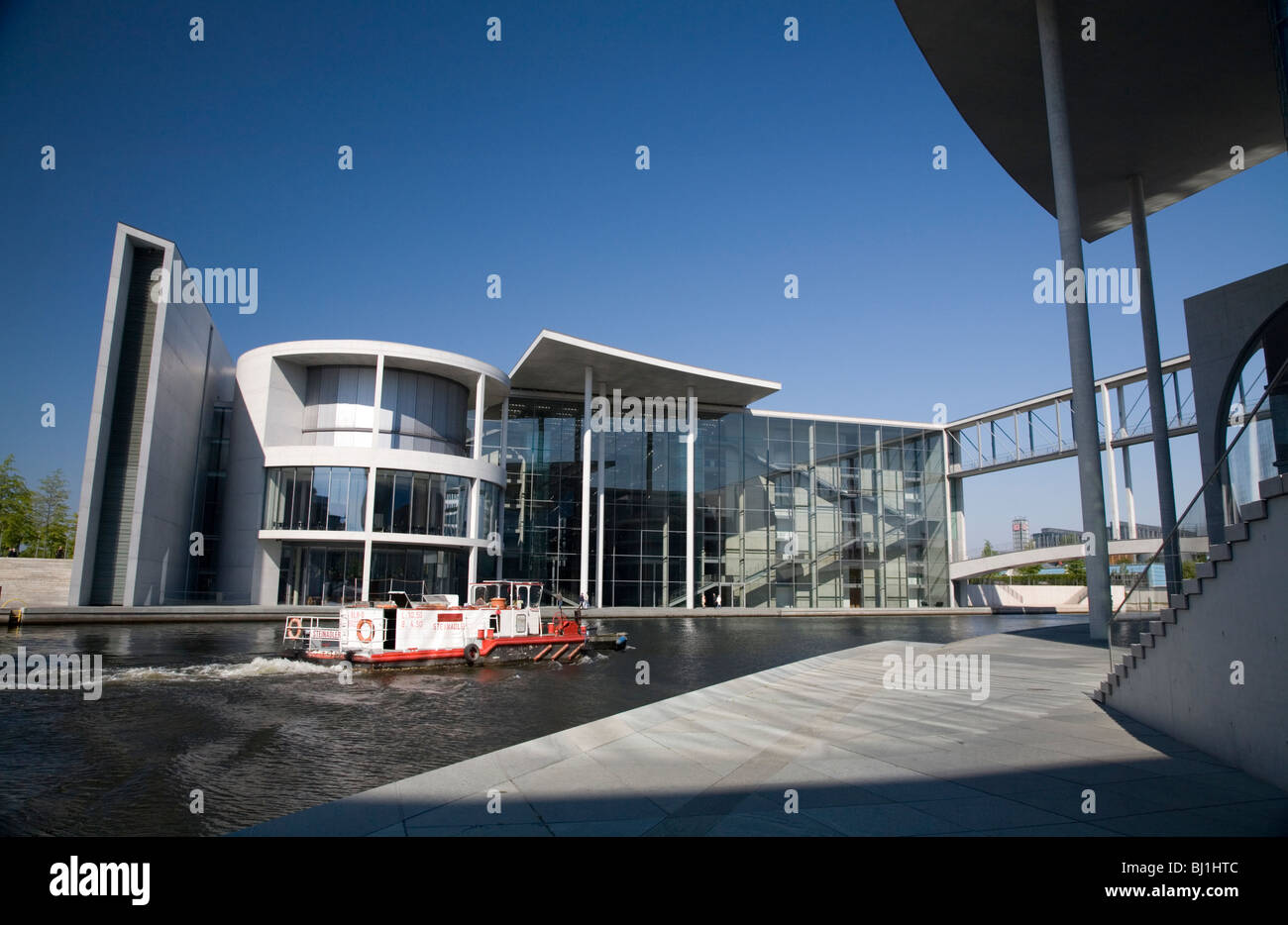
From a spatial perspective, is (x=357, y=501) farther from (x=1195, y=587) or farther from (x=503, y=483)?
(x=1195, y=587)

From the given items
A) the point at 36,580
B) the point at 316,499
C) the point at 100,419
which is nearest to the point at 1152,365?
the point at 316,499

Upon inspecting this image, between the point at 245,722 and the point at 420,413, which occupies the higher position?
the point at 420,413

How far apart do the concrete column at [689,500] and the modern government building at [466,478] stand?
16cm

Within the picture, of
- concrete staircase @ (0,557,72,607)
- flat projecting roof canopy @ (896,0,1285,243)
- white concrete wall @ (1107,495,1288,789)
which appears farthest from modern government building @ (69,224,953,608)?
white concrete wall @ (1107,495,1288,789)

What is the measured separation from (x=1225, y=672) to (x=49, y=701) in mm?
19106

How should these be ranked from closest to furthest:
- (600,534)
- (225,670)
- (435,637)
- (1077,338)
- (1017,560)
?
(225,670), (435,637), (1077,338), (600,534), (1017,560)

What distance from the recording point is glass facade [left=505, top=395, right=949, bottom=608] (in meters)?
56.4

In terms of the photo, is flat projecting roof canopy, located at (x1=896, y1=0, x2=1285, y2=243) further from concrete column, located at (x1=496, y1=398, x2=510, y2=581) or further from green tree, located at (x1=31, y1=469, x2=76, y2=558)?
green tree, located at (x1=31, y1=469, x2=76, y2=558)

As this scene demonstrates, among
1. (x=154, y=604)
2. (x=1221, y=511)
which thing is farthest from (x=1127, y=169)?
(x=154, y=604)

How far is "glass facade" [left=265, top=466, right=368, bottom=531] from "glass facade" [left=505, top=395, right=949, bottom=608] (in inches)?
508

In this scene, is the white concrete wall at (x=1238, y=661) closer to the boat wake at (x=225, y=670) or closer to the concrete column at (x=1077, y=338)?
the concrete column at (x=1077, y=338)

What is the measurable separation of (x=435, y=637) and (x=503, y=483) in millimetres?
28668

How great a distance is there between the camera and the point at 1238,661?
8.20m

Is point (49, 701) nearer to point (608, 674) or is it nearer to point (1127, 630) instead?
point (608, 674)
